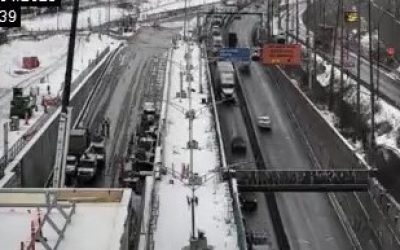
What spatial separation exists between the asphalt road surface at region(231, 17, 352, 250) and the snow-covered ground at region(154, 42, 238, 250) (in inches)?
196

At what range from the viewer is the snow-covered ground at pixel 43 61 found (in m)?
56.6

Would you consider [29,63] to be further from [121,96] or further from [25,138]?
[25,138]

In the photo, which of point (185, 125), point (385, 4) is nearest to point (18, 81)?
point (185, 125)

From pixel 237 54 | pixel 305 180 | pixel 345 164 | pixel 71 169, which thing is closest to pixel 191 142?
pixel 305 180

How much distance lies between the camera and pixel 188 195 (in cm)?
3150

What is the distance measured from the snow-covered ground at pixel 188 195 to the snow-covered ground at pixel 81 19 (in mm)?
66344

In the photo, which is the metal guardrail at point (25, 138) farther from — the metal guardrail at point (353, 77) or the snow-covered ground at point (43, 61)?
the metal guardrail at point (353, 77)

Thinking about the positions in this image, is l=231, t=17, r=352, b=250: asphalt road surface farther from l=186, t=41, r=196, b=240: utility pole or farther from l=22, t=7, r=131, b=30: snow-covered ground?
l=22, t=7, r=131, b=30: snow-covered ground

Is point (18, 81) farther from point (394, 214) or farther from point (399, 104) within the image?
point (394, 214)

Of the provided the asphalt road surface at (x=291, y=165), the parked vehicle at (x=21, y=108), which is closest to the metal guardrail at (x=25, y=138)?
the parked vehicle at (x=21, y=108)

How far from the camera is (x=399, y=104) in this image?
51719 mm

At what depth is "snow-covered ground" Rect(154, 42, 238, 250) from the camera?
89.1ft

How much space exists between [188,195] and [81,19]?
9154 centimetres

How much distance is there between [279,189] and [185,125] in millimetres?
11450
